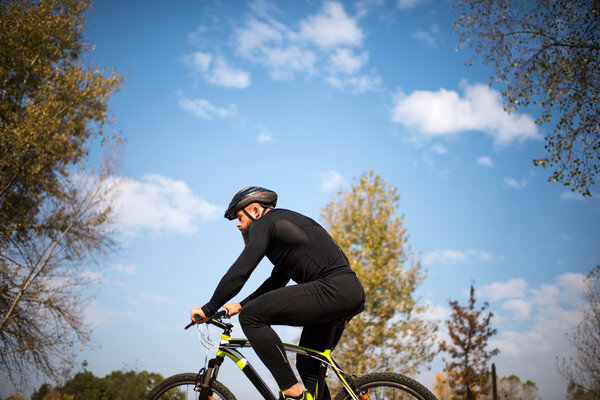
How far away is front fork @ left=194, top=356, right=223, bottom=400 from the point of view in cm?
330

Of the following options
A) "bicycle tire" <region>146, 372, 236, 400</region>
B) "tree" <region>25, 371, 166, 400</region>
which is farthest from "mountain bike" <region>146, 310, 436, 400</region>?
"tree" <region>25, 371, 166, 400</region>

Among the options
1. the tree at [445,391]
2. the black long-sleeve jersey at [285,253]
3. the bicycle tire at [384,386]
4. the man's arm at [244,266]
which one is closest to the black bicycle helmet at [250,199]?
the black long-sleeve jersey at [285,253]

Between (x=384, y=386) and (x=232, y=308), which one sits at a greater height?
(x=232, y=308)

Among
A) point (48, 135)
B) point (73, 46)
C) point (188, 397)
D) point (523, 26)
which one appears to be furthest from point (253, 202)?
point (73, 46)

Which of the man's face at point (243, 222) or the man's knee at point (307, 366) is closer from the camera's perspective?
the man's knee at point (307, 366)

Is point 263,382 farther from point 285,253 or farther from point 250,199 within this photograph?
point 250,199

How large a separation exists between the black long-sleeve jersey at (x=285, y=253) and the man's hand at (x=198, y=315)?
0.05 meters

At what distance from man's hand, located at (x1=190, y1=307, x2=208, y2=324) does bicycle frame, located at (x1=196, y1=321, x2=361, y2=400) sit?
7.0 inches

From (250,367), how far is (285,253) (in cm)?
95

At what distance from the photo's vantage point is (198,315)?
308 cm

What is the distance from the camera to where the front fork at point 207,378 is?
330 cm

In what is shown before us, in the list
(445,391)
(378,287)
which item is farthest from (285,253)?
(445,391)

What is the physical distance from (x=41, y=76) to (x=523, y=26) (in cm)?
1655

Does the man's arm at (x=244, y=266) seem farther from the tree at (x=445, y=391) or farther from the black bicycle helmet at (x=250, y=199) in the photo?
the tree at (x=445, y=391)
